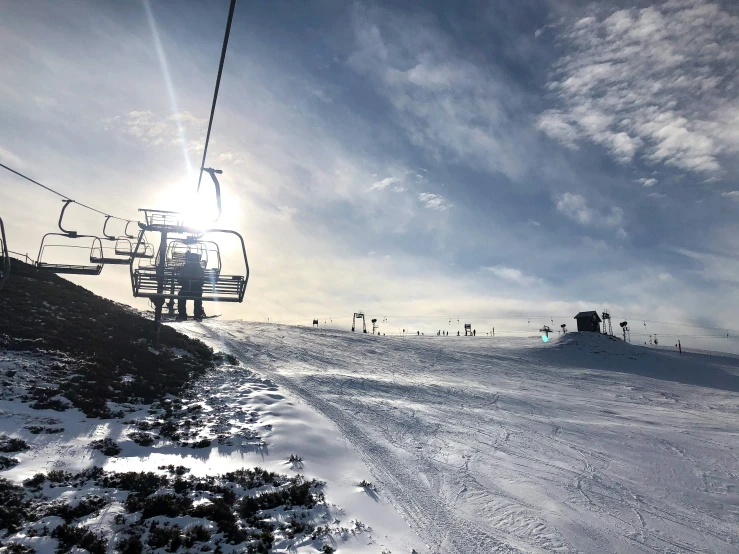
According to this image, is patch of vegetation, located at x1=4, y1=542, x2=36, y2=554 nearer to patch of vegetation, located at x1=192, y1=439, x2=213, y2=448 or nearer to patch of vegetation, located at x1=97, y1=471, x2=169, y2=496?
patch of vegetation, located at x1=97, y1=471, x2=169, y2=496

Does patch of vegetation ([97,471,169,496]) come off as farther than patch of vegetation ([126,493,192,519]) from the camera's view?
Yes

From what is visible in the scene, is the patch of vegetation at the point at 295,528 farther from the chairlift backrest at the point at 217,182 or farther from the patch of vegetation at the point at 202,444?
the chairlift backrest at the point at 217,182

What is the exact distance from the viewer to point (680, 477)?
13.9 metres

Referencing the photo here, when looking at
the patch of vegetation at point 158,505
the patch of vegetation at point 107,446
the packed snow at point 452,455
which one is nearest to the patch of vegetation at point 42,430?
the packed snow at point 452,455

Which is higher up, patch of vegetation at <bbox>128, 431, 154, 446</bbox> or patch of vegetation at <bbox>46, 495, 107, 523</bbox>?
patch of vegetation at <bbox>128, 431, 154, 446</bbox>

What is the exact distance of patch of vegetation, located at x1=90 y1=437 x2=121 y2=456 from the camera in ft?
36.8

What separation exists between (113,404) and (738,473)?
22530mm

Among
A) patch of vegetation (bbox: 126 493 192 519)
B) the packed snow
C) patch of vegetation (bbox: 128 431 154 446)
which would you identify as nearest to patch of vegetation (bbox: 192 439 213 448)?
the packed snow

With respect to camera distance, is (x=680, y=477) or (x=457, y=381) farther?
(x=457, y=381)

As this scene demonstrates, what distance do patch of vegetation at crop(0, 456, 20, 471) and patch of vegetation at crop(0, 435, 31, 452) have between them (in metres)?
0.48

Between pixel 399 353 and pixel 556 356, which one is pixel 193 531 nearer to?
pixel 399 353

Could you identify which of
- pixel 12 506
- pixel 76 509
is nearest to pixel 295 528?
pixel 76 509

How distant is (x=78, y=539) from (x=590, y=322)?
253 feet

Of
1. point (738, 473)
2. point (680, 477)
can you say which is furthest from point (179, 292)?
point (738, 473)
